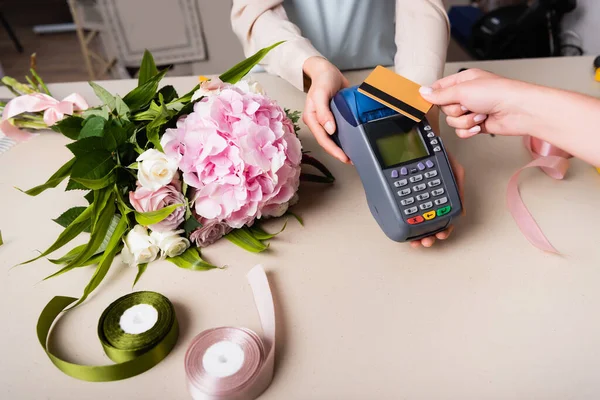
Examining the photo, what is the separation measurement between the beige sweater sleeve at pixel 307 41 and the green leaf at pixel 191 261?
1.22ft

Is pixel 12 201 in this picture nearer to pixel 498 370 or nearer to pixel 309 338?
pixel 309 338

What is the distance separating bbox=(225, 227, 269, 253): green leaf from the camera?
60 centimetres

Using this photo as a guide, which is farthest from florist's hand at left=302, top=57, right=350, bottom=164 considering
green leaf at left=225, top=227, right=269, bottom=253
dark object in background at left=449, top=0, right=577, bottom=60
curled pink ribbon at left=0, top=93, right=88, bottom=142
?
dark object in background at left=449, top=0, right=577, bottom=60

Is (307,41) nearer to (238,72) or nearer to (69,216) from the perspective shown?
(238,72)

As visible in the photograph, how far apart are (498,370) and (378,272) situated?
0.17 m

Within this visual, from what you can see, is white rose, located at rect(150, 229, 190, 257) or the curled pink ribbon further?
the curled pink ribbon

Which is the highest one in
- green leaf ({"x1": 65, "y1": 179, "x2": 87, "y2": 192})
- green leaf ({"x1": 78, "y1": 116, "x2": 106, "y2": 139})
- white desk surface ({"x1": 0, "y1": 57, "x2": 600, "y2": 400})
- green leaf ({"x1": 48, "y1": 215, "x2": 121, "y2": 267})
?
green leaf ({"x1": 78, "y1": 116, "x2": 106, "y2": 139})

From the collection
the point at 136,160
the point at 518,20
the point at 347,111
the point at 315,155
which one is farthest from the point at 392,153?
the point at 518,20

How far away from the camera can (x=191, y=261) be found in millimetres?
587

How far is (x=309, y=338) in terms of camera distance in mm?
500

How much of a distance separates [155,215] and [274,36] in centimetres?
43

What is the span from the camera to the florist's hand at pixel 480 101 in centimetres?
61

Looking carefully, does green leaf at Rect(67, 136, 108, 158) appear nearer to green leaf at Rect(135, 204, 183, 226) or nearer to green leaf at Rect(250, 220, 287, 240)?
green leaf at Rect(135, 204, 183, 226)

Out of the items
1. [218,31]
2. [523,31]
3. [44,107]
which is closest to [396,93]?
[44,107]
